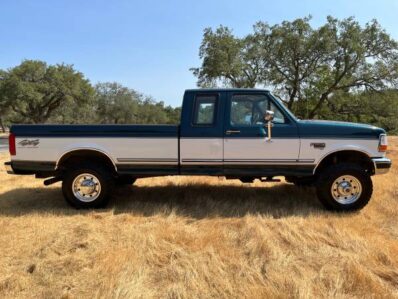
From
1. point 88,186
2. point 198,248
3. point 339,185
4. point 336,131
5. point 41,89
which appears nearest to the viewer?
point 198,248

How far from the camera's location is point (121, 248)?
4355mm

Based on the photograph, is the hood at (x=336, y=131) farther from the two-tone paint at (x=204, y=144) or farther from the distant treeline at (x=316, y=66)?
the distant treeline at (x=316, y=66)

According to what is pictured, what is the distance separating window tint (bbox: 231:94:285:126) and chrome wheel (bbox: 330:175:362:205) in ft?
4.43

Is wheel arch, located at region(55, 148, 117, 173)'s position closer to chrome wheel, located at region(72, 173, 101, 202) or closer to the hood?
chrome wheel, located at region(72, 173, 101, 202)

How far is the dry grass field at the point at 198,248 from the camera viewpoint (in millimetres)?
3436

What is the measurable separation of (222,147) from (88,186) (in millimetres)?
2322

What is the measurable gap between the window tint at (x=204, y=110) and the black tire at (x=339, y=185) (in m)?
2.04

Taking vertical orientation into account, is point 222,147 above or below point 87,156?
above

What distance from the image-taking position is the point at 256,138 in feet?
19.2

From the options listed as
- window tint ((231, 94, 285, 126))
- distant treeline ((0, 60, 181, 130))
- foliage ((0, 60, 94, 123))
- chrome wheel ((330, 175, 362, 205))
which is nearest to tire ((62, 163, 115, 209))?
window tint ((231, 94, 285, 126))

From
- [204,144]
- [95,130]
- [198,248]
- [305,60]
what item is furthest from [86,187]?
[305,60]

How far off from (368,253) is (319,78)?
2333 centimetres

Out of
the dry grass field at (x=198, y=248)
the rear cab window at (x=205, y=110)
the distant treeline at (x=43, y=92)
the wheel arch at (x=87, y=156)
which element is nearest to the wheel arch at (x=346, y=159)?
the dry grass field at (x=198, y=248)

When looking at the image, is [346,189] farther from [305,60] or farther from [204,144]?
[305,60]
